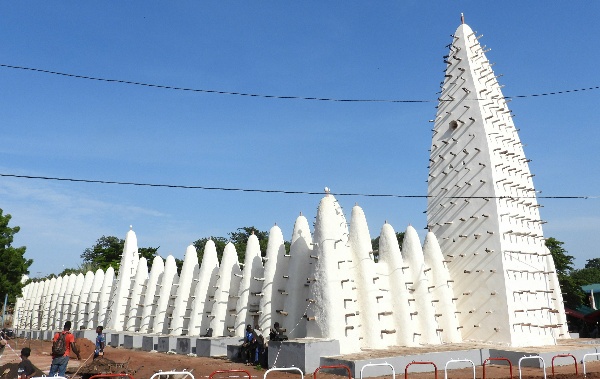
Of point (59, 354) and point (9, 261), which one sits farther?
point (9, 261)

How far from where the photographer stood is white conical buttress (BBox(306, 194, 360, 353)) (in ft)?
58.4

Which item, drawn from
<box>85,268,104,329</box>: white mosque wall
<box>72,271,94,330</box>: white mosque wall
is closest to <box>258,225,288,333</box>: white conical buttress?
<box>85,268,104,329</box>: white mosque wall

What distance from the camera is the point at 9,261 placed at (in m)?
37.3

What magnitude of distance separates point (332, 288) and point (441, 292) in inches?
240

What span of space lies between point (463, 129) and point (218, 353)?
13.8m

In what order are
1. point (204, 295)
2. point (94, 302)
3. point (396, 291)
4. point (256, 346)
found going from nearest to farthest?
point (256, 346)
point (396, 291)
point (204, 295)
point (94, 302)

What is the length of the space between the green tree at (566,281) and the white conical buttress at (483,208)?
18020mm

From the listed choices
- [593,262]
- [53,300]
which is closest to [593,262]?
[593,262]

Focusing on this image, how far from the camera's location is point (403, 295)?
67.1ft

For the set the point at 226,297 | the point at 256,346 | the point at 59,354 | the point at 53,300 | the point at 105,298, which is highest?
the point at 53,300

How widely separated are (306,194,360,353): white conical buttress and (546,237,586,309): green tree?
26769 mm

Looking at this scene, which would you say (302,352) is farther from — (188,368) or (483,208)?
(483,208)

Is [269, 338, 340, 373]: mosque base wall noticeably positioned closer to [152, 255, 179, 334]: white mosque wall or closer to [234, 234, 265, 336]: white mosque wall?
[234, 234, 265, 336]: white mosque wall

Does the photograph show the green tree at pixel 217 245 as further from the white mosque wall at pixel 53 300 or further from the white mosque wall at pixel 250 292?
the white mosque wall at pixel 250 292
